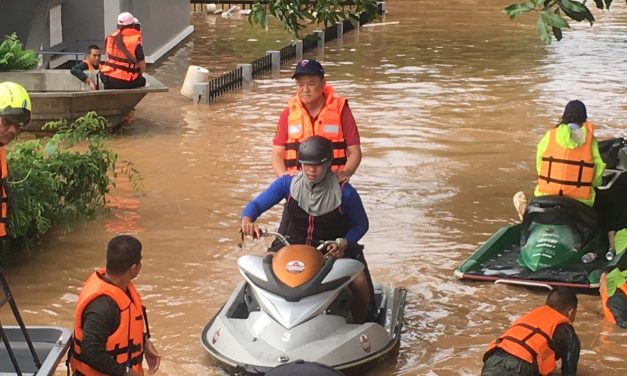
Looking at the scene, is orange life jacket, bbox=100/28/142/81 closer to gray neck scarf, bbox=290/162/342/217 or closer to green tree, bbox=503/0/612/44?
gray neck scarf, bbox=290/162/342/217

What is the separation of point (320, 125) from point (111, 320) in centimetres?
350

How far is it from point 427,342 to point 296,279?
1680 millimetres

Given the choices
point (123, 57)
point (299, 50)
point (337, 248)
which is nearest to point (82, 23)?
point (299, 50)

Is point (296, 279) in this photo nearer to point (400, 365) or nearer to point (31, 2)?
point (400, 365)

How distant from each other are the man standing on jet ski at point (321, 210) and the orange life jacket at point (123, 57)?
26.1ft

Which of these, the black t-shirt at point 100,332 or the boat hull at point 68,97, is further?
the boat hull at point 68,97

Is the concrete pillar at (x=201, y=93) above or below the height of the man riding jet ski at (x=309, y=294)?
below

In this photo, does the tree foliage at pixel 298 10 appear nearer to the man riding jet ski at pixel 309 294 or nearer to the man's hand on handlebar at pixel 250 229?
the man riding jet ski at pixel 309 294

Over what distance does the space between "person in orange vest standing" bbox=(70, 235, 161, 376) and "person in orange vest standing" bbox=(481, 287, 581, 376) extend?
2.43 m

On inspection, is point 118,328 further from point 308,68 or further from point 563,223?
point 563,223

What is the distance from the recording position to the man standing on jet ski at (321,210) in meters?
7.53

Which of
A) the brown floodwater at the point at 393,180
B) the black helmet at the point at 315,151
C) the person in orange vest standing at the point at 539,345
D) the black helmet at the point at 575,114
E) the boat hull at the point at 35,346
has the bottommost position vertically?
the brown floodwater at the point at 393,180

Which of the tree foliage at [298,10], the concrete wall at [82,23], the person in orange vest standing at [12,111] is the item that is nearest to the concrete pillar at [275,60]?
the concrete wall at [82,23]

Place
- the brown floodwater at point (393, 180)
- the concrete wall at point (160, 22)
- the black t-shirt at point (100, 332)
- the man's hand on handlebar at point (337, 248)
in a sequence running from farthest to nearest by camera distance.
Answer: the concrete wall at point (160, 22) < the brown floodwater at point (393, 180) < the man's hand on handlebar at point (337, 248) < the black t-shirt at point (100, 332)
